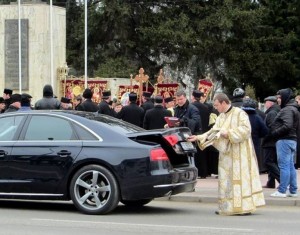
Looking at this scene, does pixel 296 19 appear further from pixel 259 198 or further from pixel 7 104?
pixel 259 198

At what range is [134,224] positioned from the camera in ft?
33.8

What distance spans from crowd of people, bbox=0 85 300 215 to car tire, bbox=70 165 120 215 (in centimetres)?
145

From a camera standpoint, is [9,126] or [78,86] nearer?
[9,126]

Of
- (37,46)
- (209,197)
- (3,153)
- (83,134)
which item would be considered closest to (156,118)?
(209,197)

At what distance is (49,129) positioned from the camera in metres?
11.5

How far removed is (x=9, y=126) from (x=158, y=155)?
250cm

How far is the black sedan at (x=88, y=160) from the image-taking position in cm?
1089

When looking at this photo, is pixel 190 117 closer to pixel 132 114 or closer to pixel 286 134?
pixel 132 114

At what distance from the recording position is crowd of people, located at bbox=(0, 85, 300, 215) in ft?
36.6

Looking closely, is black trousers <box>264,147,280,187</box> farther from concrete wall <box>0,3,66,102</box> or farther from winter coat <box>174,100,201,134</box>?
concrete wall <box>0,3,66,102</box>

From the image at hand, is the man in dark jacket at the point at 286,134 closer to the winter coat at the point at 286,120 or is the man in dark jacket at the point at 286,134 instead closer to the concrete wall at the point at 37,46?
the winter coat at the point at 286,120

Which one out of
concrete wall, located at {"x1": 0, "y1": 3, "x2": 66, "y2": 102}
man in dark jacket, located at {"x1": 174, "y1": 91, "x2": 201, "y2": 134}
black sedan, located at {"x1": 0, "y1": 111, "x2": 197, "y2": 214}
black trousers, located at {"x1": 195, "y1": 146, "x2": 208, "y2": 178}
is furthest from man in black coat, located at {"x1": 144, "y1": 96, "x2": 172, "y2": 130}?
concrete wall, located at {"x1": 0, "y1": 3, "x2": 66, "y2": 102}

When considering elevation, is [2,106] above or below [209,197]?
above

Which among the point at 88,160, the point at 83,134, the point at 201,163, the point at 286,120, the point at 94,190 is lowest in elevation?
the point at 201,163
